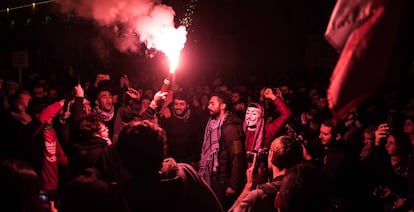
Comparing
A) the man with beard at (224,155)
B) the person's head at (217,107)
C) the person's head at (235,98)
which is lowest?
the man with beard at (224,155)

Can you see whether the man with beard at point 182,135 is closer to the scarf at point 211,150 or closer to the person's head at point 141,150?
the scarf at point 211,150

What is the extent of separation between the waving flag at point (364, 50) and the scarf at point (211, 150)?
5.30 m

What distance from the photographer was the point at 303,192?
10.5 ft

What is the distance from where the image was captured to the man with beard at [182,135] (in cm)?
878

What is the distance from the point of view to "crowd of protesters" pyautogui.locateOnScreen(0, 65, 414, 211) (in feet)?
10.00

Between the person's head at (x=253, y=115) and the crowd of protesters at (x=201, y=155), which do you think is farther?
the person's head at (x=253, y=115)

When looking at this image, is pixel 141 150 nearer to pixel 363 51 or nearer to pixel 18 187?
pixel 18 187

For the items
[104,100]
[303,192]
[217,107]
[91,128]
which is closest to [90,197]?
[303,192]

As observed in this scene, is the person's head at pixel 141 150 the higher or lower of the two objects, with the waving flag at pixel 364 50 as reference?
lower

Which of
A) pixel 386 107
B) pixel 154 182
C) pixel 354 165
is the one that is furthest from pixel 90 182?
pixel 386 107

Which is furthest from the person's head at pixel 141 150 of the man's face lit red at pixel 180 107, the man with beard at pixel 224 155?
the man's face lit red at pixel 180 107

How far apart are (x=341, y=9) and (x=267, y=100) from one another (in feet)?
21.7

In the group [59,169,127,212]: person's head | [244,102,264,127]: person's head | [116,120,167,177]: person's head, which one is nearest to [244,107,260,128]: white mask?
[244,102,264,127]: person's head

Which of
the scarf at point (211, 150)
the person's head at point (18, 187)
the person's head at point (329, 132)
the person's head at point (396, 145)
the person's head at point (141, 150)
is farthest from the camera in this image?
the scarf at point (211, 150)
